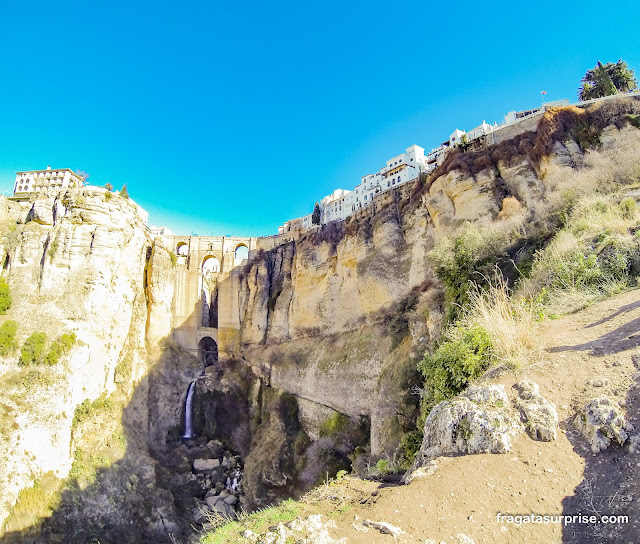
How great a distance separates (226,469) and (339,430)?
10693 millimetres

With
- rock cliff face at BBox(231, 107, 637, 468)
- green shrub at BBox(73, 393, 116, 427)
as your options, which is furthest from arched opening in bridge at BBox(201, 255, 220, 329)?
green shrub at BBox(73, 393, 116, 427)

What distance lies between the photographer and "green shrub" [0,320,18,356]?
24.7 meters

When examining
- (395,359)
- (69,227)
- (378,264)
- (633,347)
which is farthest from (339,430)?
(69,227)

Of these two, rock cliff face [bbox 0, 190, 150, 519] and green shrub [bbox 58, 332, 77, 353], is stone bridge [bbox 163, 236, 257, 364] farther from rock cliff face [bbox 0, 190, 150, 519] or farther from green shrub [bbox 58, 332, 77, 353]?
green shrub [bbox 58, 332, 77, 353]

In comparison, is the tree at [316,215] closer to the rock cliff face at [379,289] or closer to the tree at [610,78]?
the rock cliff face at [379,289]

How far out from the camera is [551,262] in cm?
877

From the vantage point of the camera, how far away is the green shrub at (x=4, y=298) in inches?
1055

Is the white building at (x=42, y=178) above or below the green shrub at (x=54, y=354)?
above

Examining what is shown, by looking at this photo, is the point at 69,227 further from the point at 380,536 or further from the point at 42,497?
the point at 380,536

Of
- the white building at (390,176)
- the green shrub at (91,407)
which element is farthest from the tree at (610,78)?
the green shrub at (91,407)

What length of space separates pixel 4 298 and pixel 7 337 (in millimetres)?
3544

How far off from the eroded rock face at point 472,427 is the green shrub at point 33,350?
2746 centimetres

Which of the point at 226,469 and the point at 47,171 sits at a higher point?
the point at 47,171

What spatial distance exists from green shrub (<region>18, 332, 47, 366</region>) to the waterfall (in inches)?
439
